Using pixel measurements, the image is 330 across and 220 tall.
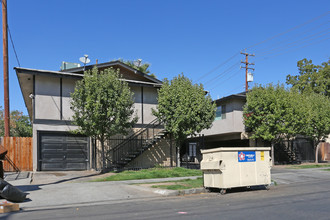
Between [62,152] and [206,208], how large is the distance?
43.2 ft

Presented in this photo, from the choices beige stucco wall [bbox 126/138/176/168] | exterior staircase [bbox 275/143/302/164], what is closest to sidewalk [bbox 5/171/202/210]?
beige stucco wall [bbox 126/138/176/168]

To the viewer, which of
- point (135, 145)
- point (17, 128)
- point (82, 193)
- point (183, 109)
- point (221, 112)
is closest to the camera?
point (82, 193)

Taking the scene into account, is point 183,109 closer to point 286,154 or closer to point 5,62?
point 5,62

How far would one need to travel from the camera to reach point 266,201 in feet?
29.1

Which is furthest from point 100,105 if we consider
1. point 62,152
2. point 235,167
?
point 235,167

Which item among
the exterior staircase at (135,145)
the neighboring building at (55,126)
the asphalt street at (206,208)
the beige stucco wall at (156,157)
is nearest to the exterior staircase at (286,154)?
the beige stucco wall at (156,157)

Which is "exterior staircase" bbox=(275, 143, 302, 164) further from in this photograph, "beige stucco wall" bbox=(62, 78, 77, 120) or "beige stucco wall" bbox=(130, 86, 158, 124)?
"beige stucco wall" bbox=(62, 78, 77, 120)

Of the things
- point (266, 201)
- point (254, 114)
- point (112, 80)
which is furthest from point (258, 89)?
point (266, 201)

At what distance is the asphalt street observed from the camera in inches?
277

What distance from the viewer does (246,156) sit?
35.8 feet

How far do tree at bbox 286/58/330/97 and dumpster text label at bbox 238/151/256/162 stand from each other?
27925 mm

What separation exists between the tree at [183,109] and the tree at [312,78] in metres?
21.4

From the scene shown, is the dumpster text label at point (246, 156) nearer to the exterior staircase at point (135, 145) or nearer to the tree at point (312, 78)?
the exterior staircase at point (135, 145)

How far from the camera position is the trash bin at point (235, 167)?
10.5 m
